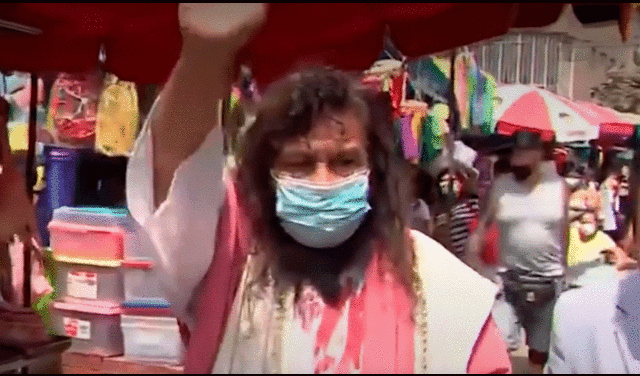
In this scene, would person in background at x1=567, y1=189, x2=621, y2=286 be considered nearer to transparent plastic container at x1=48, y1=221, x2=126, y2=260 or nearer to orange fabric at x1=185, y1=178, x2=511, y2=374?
orange fabric at x1=185, y1=178, x2=511, y2=374

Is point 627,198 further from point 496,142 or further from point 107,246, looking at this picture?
point 107,246

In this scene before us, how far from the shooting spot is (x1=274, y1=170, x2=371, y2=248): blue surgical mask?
727mm

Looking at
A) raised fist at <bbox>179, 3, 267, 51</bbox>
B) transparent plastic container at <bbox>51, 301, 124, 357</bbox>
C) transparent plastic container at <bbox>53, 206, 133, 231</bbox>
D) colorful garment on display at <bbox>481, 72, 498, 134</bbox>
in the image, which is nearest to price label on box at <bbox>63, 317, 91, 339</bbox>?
transparent plastic container at <bbox>51, 301, 124, 357</bbox>

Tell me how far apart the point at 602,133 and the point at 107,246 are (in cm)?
53

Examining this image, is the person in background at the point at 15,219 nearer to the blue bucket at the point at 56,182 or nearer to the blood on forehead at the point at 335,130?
the blue bucket at the point at 56,182

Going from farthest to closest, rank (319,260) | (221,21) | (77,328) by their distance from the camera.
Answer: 1. (77,328)
2. (319,260)
3. (221,21)

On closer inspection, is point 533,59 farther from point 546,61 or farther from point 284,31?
point 284,31

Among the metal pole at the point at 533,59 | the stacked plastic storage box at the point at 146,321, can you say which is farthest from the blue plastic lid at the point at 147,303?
the metal pole at the point at 533,59

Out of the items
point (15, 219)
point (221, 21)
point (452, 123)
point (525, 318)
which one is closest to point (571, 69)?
point (452, 123)

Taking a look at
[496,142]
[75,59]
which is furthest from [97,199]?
[496,142]

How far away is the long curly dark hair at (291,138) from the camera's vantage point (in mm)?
755

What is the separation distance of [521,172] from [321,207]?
0.77 feet

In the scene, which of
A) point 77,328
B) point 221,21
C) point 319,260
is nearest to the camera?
point 221,21

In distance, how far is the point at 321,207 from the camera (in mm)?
727
